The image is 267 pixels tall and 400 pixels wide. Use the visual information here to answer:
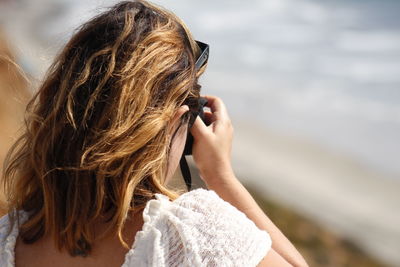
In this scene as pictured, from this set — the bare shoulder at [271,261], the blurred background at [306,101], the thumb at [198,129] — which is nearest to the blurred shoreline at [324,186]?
the blurred background at [306,101]

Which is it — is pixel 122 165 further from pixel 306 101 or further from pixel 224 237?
pixel 306 101

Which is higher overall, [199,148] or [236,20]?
[199,148]

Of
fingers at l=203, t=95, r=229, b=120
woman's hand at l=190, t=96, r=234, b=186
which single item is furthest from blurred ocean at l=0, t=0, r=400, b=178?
woman's hand at l=190, t=96, r=234, b=186

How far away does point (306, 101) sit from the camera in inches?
439

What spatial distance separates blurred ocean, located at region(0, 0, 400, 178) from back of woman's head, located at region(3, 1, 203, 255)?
543 centimetres

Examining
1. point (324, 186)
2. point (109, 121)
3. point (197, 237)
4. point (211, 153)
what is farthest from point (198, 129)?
point (324, 186)

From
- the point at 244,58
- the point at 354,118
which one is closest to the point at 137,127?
the point at 354,118

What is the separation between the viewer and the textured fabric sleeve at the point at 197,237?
1.46 m

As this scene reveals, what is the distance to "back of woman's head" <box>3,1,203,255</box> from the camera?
157cm

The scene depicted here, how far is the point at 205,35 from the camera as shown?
14102 mm

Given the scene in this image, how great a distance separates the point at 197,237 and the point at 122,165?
0.25 metres

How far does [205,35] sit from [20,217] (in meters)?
12.5

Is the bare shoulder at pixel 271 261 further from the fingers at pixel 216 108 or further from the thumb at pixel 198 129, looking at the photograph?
the fingers at pixel 216 108

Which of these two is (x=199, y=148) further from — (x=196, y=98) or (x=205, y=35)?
(x=205, y=35)
